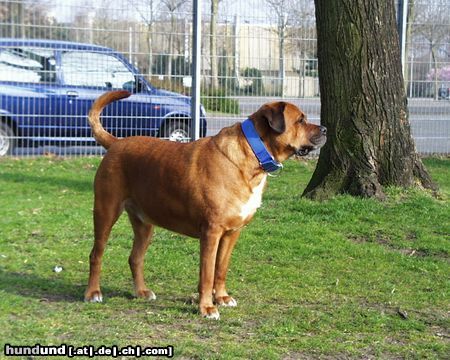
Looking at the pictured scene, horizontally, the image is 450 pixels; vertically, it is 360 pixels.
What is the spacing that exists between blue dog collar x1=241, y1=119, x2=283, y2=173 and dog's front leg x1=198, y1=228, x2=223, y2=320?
598mm

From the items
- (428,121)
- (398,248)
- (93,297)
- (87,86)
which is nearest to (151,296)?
(93,297)

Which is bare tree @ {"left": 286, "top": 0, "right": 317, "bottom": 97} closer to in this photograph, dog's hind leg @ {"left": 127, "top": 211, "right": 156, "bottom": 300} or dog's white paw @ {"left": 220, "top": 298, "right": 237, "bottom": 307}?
dog's hind leg @ {"left": 127, "top": 211, "right": 156, "bottom": 300}

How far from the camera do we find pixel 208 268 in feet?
17.9

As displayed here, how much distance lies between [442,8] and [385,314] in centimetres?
1099

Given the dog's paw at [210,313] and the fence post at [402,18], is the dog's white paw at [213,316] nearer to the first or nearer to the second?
the dog's paw at [210,313]

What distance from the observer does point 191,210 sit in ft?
18.2

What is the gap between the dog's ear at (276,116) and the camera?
555 cm

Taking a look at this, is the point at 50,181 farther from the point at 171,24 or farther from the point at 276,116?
the point at 276,116

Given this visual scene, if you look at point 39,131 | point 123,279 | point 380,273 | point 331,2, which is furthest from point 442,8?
point 123,279

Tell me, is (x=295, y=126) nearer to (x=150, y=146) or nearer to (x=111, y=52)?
(x=150, y=146)

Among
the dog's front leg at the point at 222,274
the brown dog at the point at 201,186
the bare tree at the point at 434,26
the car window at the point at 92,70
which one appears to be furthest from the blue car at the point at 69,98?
the dog's front leg at the point at 222,274

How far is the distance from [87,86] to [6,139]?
5.74ft

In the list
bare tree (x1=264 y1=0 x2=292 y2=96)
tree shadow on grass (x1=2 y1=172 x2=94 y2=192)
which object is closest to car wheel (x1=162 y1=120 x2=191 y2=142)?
bare tree (x1=264 y1=0 x2=292 y2=96)

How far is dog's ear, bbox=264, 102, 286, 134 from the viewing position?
555cm
